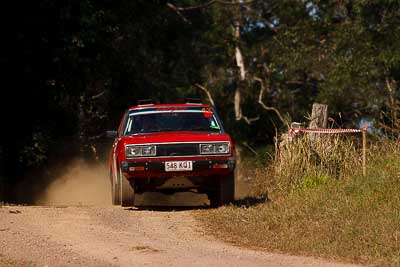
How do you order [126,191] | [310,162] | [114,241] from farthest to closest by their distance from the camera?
[310,162] < [126,191] < [114,241]

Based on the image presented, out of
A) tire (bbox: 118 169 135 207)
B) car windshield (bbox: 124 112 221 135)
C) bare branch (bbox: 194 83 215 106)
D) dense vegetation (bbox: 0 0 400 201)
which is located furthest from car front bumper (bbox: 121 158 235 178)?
bare branch (bbox: 194 83 215 106)

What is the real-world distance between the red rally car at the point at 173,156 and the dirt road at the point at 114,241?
0.50 m

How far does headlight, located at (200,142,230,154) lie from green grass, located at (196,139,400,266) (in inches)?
33.1

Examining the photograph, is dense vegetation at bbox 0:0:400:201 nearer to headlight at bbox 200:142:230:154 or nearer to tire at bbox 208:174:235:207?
tire at bbox 208:174:235:207

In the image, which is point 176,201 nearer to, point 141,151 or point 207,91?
point 141,151

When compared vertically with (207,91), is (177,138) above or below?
above

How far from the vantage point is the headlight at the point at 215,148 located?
580 inches

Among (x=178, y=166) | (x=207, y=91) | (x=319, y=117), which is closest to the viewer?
(x=178, y=166)

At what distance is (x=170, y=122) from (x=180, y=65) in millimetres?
30524

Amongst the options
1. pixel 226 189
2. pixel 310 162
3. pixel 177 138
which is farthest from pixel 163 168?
pixel 310 162

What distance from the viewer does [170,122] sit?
15.9m

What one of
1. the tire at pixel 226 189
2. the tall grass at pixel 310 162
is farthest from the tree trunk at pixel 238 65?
the tire at pixel 226 189

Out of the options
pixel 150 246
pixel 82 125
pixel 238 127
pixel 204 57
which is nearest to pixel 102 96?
pixel 82 125

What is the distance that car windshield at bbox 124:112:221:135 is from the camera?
15805mm
